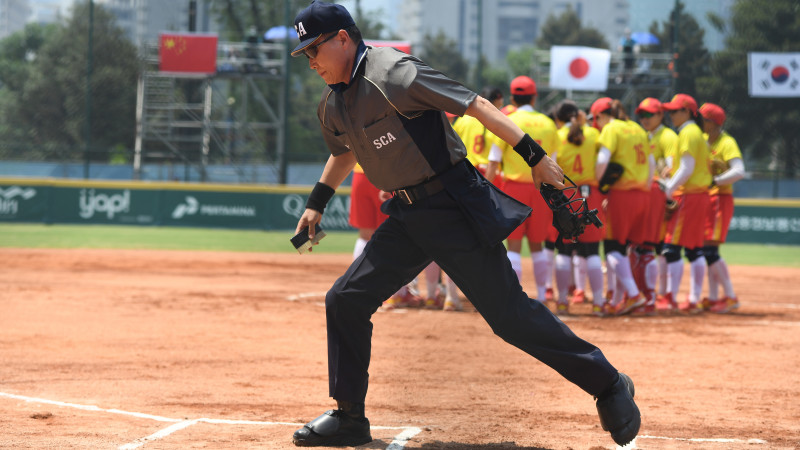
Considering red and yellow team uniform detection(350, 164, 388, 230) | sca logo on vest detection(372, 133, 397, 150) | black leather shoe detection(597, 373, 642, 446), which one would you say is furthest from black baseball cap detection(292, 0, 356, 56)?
red and yellow team uniform detection(350, 164, 388, 230)

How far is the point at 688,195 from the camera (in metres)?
9.85

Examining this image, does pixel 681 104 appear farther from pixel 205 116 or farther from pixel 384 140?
pixel 205 116

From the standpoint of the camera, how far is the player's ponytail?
9094mm

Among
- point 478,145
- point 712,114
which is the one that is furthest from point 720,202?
point 478,145

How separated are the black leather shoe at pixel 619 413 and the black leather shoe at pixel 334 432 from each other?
111cm

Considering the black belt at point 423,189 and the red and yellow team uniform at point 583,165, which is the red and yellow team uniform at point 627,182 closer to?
the red and yellow team uniform at point 583,165

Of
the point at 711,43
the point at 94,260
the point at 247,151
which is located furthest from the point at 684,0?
the point at 94,260

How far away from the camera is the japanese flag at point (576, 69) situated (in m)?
25.5

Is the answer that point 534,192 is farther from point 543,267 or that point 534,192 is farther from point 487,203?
point 487,203

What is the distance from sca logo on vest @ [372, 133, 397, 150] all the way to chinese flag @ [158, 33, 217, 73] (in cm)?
2487

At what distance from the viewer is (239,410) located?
5031mm

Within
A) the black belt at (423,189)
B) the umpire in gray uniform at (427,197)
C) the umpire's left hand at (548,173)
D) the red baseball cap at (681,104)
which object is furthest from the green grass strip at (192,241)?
the umpire's left hand at (548,173)

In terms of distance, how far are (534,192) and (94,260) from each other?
8.39 metres

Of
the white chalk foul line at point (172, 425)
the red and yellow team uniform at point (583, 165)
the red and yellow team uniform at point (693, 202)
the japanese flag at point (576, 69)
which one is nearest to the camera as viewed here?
the white chalk foul line at point (172, 425)
